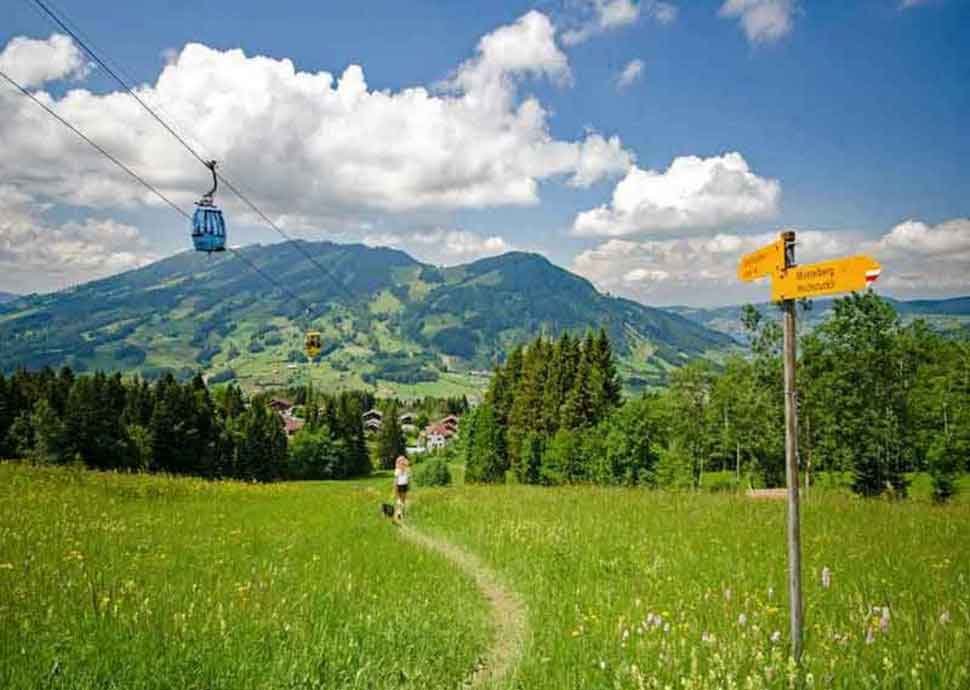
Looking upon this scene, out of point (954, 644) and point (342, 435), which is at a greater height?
point (954, 644)

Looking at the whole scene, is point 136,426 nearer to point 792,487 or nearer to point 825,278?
point 792,487

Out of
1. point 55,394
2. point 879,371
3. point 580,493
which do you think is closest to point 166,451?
point 55,394

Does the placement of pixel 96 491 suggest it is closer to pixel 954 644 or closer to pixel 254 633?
pixel 254 633

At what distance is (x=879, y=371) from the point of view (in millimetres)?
45031

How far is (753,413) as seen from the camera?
55844mm

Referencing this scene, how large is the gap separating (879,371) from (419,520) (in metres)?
39.7

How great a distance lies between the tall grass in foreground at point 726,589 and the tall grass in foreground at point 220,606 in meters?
1.40

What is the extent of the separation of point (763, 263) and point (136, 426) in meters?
75.8

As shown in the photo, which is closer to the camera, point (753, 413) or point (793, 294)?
point (793, 294)

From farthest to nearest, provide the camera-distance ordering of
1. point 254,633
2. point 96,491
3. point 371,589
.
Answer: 1. point 96,491
2. point 371,589
3. point 254,633

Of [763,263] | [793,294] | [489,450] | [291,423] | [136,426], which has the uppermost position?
[763,263]

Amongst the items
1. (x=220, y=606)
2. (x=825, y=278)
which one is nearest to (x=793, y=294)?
(x=825, y=278)

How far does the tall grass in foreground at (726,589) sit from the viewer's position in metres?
5.82

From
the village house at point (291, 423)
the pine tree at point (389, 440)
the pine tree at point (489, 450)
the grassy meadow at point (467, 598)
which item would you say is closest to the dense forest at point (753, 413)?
the pine tree at point (489, 450)
